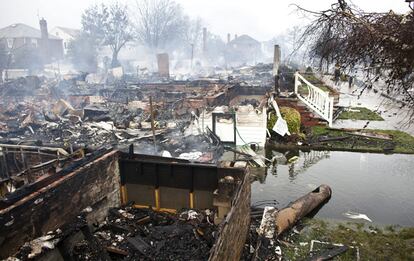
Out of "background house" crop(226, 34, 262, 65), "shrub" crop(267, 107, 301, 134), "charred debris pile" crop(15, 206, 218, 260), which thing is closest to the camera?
"charred debris pile" crop(15, 206, 218, 260)

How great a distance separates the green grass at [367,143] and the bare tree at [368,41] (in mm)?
8912

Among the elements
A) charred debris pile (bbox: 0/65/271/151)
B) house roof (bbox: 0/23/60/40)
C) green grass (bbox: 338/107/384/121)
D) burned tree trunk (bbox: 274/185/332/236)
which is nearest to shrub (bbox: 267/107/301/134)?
charred debris pile (bbox: 0/65/271/151)

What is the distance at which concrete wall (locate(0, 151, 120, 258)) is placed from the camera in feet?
15.9

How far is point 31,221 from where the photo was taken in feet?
16.9

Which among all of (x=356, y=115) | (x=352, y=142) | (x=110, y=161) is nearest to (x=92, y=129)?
(x=110, y=161)

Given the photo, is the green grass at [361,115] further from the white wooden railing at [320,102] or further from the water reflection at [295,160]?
the water reflection at [295,160]

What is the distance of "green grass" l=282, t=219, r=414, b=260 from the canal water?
47cm

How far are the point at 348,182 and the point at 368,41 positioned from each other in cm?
686

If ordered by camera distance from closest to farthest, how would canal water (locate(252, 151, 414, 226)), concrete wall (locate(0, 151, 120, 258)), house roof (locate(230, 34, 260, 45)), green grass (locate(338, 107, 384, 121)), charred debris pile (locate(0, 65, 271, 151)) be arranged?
concrete wall (locate(0, 151, 120, 258)), canal water (locate(252, 151, 414, 226)), charred debris pile (locate(0, 65, 271, 151)), green grass (locate(338, 107, 384, 121)), house roof (locate(230, 34, 260, 45))

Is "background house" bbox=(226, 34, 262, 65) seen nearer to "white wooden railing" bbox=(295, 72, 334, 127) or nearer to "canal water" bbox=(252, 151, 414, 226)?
"white wooden railing" bbox=(295, 72, 334, 127)

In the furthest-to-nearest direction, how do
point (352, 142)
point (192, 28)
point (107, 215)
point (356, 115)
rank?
point (192, 28) < point (356, 115) < point (352, 142) < point (107, 215)

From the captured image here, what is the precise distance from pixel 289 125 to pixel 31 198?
10.9 m

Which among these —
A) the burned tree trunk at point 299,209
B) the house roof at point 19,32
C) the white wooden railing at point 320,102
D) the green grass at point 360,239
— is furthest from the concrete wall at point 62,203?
the house roof at point 19,32

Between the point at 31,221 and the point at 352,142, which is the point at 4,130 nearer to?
the point at 31,221
